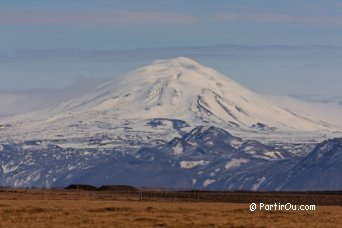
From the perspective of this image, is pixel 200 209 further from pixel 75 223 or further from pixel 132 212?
pixel 75 223

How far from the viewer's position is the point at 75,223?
260ft

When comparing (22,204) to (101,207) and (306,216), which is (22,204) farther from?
(306,216)

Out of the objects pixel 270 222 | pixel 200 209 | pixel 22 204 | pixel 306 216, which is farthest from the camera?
pixel 22 204

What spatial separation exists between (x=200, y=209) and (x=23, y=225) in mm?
22359

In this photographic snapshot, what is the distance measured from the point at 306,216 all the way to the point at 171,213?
9077 mm

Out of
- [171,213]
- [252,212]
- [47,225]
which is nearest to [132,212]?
[171,213]

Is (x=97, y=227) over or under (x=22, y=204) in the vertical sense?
under

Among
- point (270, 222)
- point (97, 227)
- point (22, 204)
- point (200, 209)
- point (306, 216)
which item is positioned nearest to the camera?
point (97, 227)

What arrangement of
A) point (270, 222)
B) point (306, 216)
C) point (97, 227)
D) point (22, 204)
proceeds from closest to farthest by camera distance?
point (97, 227)
point (270, 222)
point (306, 216)
point (22, 204)

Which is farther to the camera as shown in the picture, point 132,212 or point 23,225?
point 132,212

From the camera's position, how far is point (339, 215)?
3548 inches

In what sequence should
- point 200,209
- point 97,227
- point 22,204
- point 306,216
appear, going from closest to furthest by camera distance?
1. point 97,227
2. point 306,216
3. point 200,209
4. point 22,204

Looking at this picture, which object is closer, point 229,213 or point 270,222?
point 270,222

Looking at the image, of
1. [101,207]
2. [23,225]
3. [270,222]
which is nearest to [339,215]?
[270,222]
